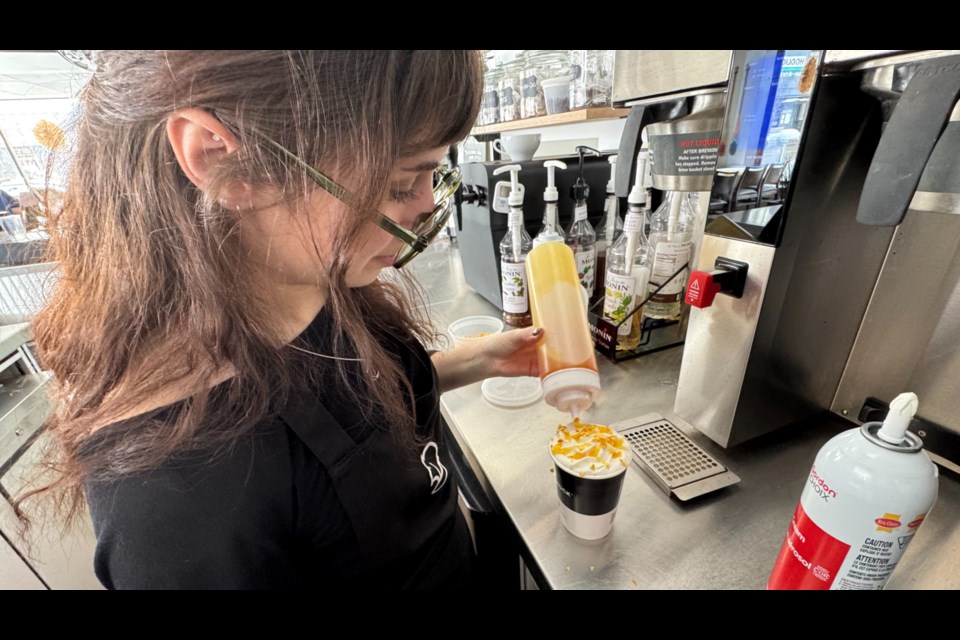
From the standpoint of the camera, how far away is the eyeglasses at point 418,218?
Answer: 438 mm

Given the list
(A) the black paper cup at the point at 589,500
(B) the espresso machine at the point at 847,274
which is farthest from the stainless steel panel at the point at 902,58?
(A) the black paper cup at the point at 589,500

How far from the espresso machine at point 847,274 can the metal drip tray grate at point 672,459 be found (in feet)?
0.16

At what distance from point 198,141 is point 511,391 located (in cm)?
72

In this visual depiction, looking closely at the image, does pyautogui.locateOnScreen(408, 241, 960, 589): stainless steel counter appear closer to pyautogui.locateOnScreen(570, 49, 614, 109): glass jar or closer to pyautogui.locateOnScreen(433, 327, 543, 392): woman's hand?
pyautogui.locateOnScreen(433, 327, 543, 392): woman's hand

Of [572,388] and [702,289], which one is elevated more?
[702,289]

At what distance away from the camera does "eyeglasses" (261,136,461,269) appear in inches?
17.3

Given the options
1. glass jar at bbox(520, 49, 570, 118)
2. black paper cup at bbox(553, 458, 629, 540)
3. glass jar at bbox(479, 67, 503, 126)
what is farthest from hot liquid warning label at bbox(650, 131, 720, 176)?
glass jar at bbox(479, 67, 503, 126)

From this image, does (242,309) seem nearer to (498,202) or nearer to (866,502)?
(866,502)

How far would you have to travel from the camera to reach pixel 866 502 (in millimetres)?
364

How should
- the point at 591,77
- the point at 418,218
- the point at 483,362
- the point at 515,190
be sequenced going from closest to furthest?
1. the point at 418,218
2. the point at 483,362
3. the point at 515,190
4. the point at 591,77

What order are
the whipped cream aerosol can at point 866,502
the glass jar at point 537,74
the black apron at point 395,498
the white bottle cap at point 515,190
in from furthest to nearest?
1. the glass jar at point 537,74
2. the white bottle cap at point 515,190
3. the black apron at point 395,498
4. the whipped cream aerosol can at point 866,502

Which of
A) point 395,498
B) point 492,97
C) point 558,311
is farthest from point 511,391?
point 492,97

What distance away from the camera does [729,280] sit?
601mm

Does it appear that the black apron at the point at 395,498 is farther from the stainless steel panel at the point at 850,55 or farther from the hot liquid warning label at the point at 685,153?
the stainless steel panel at the point at 850,55
